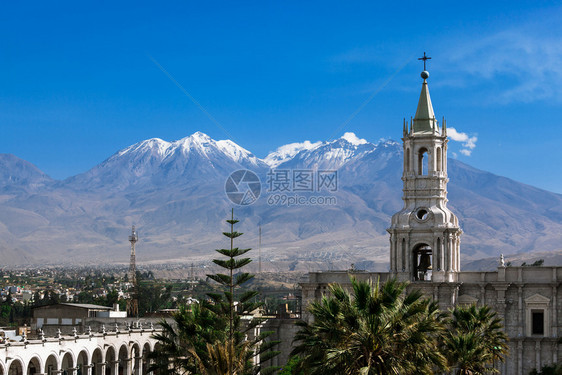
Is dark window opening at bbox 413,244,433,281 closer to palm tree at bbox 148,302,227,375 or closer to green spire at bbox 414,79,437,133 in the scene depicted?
green spire at bbox 414,79,437,133

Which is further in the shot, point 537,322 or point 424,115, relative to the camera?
point 424,115

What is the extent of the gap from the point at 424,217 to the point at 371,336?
3318 cm

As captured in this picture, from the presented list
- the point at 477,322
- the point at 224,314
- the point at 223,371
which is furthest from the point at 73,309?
the point at 223,371

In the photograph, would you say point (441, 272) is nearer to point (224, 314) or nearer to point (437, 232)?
point (437, 232)

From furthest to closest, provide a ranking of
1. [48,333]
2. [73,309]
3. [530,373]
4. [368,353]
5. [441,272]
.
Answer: [73,309] → [48,333] → [441,272] → [530,373] → [368,353]

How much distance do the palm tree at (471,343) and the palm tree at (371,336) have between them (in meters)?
9.34

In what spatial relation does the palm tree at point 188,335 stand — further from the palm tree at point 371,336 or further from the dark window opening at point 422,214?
the dark window opening at point 422,214

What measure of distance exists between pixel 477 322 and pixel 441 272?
16217 mm

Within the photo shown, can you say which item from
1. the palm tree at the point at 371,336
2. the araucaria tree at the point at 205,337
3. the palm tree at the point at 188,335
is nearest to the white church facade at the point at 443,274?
the araucaria tree at the point at 205,337

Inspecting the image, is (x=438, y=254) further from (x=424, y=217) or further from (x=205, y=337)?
(x=205, y=337)

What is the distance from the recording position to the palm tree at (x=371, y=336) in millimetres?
31281

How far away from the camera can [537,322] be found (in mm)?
59594

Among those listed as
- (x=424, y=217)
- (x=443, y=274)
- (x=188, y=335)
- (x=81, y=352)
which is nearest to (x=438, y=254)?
(x=443, y=274)

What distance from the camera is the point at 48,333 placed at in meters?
72.1
